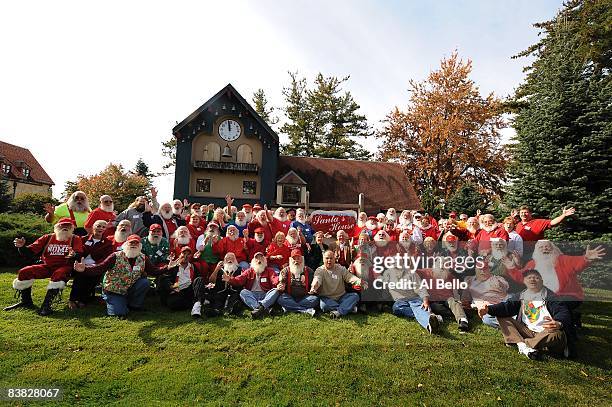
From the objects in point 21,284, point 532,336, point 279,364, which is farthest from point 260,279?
point 532,336

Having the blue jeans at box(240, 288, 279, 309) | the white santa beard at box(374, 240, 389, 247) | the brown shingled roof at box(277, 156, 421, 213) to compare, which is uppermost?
the brown shingled roof at box(277, 156, 421, 213)

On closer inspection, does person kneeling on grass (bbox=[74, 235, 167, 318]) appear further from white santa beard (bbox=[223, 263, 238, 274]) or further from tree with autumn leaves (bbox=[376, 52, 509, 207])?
tree with autumn leaves (bbox=[376, 52, 509, 207])

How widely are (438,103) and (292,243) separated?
26.2 metres

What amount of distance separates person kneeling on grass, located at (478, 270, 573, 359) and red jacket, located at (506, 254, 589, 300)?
0.25 metres

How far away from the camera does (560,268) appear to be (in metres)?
6.46

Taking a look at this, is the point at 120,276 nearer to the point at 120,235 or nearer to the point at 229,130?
the point at 120,235

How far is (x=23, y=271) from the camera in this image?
6.95m

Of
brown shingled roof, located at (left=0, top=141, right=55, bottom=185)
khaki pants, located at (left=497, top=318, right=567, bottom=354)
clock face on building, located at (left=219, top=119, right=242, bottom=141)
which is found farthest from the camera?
brown shingled roof, located at (left=0, top=141, right=55, bottom=185)

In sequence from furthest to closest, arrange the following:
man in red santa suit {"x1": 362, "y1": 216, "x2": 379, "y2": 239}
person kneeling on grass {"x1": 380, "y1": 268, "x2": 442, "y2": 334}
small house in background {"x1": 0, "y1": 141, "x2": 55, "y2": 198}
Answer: small house in background {"x1": 0, "y1": 141, "x2": 55, "y2": 198} → man in red santa suit {"x1": 362, "y1": 216, "x2": 379, "y2": 239} → person kneeling on grass {"x1": 380, "y1": 268, "x2": 442, "y2": 334}

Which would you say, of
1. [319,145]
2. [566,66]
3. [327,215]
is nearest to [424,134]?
[319,145]

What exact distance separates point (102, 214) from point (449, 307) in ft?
26.2

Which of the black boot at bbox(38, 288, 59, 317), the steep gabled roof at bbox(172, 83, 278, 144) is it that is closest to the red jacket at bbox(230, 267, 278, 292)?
the black boot at bbox(38, 288, 59, 317)

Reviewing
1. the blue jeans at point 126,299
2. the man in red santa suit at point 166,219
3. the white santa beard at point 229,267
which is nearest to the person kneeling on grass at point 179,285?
the blue jeans at point 126,299

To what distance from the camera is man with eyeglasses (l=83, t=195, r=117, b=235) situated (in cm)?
784
